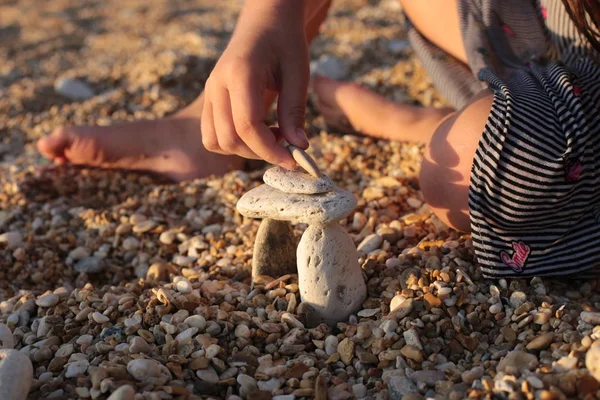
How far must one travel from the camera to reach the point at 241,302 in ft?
5.37

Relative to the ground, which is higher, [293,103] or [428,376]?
[293,103]

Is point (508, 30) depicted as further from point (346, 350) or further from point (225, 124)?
point (346, 350)

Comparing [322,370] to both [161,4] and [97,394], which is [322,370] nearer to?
[97,394]

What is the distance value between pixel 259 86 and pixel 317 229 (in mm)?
348

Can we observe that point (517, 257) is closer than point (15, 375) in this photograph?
No

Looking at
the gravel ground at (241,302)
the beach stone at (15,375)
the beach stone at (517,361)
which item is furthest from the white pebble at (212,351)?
the beach stone at (517,361)

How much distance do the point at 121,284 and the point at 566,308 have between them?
3.84 ft

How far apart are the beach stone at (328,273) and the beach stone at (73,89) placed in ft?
8.10

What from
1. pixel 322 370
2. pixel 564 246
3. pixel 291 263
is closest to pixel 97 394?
pixel 322 370

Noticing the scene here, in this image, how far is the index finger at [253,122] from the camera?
1.47m

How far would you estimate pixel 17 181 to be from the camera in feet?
8.43

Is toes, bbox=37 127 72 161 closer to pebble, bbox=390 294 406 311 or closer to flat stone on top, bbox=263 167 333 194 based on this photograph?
flat stone on top, bbox=263 167 333 194

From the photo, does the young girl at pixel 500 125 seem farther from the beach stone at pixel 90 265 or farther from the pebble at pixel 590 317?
the beach stone at pixel 90 265

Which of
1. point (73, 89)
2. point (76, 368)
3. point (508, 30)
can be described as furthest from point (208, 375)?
point (73, 89)
